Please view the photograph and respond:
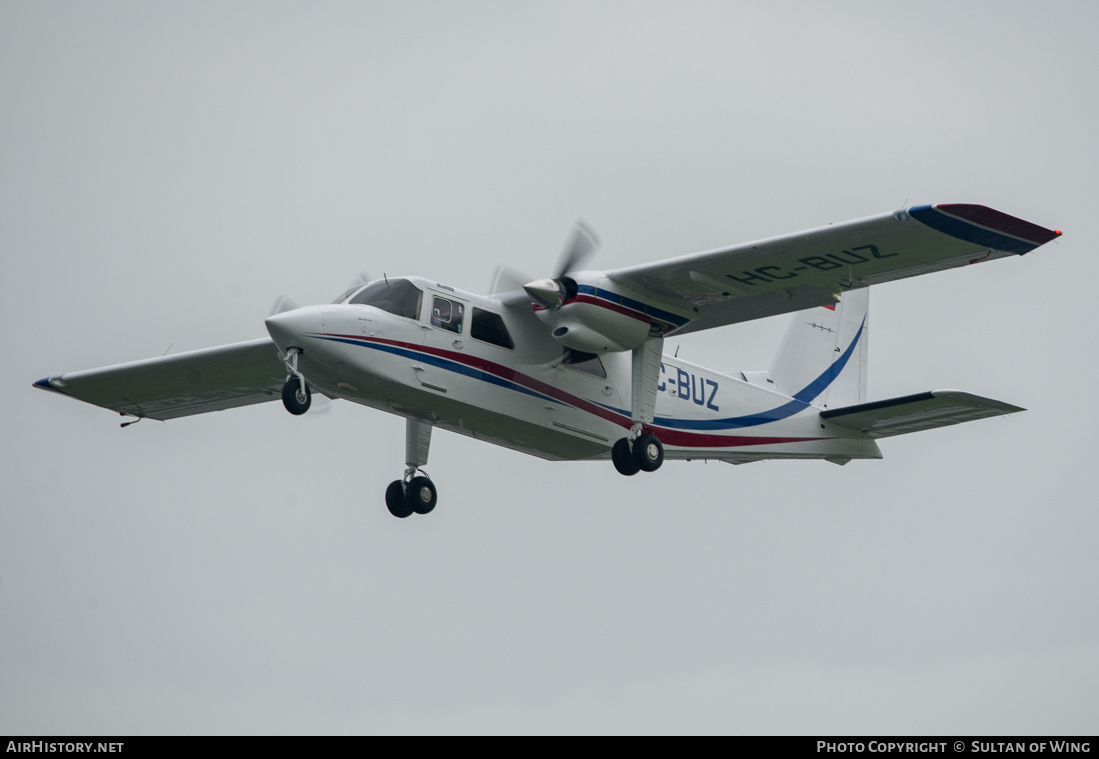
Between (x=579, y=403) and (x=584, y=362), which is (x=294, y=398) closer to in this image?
(x=579, y=403)

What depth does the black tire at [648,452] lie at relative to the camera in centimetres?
2061

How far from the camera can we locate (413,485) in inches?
850

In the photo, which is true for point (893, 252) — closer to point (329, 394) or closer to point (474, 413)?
point (474, 413)

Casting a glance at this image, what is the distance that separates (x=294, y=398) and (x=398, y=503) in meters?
3.72

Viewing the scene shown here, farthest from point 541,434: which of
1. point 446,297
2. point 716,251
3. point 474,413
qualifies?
point 716,251

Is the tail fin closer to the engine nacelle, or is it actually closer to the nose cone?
the engine nacelle

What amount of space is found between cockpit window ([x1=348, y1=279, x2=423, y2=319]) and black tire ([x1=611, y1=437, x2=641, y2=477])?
3.75 meters

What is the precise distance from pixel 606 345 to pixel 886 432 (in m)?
5.41

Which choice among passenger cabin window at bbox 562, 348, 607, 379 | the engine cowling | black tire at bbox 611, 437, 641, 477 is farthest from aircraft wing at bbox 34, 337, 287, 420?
black tire at bbox 611, 437, 641, 477

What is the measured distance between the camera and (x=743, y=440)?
23.0 m

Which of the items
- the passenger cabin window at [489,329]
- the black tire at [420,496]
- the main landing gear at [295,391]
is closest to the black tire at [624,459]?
the passenger cabin window at [489,329]

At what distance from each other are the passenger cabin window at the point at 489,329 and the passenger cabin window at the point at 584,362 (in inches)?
39.1

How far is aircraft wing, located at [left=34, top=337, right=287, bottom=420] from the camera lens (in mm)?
22297
